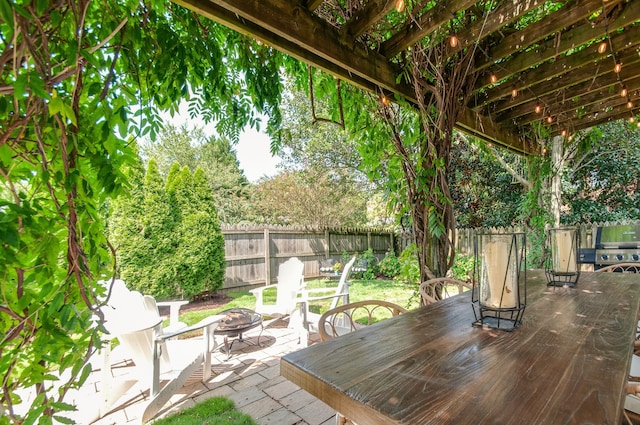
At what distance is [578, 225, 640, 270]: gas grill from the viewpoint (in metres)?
3.22

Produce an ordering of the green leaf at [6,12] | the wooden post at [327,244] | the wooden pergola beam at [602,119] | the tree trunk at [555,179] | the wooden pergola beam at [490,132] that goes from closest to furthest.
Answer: the green leaf at [6,12] < the wooden pergola beam at [490,132] < the wooden pergola beam at [602,119] < the tree trunk at [555,179] < the wooden post at [327,244]

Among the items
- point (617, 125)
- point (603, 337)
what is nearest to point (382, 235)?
point (617, 125)

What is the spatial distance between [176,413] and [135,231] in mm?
3242

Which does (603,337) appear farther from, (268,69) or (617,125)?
(617,125)

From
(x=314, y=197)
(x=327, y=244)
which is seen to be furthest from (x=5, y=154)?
(x=314, y=197)

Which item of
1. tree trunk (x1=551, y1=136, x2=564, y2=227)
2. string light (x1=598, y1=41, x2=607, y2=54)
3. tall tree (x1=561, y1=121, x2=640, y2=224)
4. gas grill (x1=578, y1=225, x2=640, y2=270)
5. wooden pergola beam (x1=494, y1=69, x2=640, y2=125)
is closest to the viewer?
string light (x1=598, y1=41, x2=607, y2=54)

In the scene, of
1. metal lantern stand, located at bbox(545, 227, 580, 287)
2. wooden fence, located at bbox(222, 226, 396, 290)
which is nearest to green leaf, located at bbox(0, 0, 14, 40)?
metal lantern stand, located at bbox(545, 227, 580, 287)

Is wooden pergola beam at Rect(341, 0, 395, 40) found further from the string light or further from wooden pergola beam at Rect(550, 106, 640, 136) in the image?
wooden pergola beam at Rect(550, 106, 640, 136)

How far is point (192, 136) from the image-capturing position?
49.7 feet

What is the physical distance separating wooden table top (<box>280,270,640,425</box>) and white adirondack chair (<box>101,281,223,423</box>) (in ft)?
5.53

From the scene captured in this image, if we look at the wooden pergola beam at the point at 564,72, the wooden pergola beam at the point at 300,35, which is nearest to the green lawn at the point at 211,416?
the wooden pergola beam at the point at 300,35

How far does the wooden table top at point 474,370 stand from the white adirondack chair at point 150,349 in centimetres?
169

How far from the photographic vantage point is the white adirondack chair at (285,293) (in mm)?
3461

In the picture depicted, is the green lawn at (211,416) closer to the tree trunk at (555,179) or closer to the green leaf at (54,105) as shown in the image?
the green leaf at (54,105)
